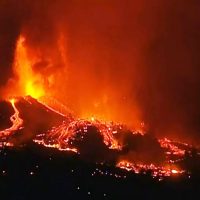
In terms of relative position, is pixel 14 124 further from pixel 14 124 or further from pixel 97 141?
pixel 97 141

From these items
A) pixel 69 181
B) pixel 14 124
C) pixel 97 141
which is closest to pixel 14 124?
pixel 14 124

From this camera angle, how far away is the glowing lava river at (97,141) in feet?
110

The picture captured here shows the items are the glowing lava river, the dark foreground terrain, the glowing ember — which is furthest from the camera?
the glowing ember

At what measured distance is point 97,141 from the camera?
35.4m

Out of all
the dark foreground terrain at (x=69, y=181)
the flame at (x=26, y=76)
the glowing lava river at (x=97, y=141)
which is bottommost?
the dark foreground terrain at (x=69, y=181)

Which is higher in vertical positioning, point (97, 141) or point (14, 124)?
point (14, 124)

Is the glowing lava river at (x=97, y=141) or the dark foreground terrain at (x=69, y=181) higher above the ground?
the glowing lava river at (x=97, y=141)

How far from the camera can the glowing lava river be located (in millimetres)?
33656

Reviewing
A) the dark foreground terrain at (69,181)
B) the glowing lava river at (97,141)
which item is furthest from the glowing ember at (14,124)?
the dark foreground terrain at (69,181)

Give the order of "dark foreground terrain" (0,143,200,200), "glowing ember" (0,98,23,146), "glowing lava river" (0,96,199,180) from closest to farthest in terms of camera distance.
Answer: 1. "dark foreground terrain" (0,143,200,200)
2. "glowing lava river" (0,96,199,180)
3. "glowing ember" (0,98,23,146)

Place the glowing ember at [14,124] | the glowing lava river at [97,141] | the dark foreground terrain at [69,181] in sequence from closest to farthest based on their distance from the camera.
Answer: the dark foreground terrain at [69,181] → the glowing lava river at [97,141] → the glowing ember at [14,124]

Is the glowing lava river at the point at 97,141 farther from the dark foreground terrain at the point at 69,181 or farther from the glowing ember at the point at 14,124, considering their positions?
the dark foreground terrain at the point at 69,181

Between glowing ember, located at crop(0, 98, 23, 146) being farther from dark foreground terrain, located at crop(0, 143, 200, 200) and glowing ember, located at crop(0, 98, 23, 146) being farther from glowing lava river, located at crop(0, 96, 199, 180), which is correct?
dark foreground terrain, located at crop(0, 143, 200, 200)

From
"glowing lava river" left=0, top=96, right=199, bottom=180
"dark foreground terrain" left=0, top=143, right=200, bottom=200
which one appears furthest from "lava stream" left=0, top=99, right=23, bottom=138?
"dark foreground terrain" left=0, top=143, right=200, bottom=200
